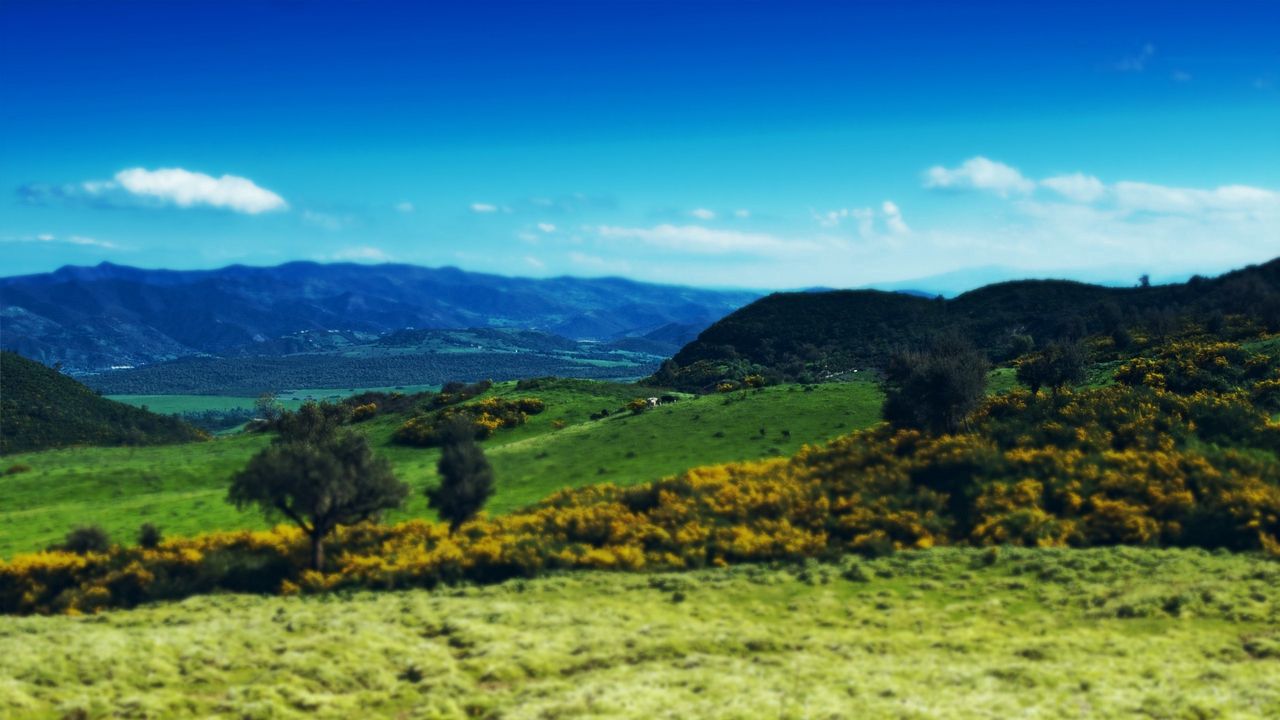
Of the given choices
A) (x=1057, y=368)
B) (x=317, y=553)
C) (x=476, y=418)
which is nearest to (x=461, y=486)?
(x=317, y=553)

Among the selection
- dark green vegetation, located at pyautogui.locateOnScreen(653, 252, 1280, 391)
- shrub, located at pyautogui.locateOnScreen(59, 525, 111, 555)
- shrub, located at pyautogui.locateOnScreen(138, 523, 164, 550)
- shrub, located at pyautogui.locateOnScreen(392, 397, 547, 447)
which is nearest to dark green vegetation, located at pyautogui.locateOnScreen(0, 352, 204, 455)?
shrub, located at pyautogui.locateOnScreen(392, 397, 547, 447)

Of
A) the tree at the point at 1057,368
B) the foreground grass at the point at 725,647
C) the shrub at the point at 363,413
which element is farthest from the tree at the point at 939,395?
the shrub at the point at 363,413

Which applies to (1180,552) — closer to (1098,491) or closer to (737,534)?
(1098,491)

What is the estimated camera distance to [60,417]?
135750 millimetres

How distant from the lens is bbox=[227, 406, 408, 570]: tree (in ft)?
119

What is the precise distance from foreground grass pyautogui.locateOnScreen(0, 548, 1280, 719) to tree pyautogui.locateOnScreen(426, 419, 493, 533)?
7321mm

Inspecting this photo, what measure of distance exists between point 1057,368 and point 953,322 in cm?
10910

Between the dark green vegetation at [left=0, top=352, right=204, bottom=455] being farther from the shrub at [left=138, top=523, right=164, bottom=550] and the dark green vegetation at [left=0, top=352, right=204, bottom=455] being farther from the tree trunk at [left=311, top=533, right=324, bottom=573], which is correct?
the tree trunk at [left=311, top=533, right=324, bottom=573]

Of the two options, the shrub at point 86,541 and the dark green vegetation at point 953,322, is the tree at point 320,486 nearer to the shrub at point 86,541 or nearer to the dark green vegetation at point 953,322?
the shrub at point 86,541

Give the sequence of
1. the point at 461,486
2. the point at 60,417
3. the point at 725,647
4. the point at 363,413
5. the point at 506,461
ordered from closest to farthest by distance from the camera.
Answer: the point at 725,647, the point at 461,486, the point at 506,461, the point at 363,413, the point at 60,417

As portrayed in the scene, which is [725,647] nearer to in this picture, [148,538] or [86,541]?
[148,538]

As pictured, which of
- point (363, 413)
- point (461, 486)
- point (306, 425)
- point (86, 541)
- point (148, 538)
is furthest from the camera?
point (363, 413)

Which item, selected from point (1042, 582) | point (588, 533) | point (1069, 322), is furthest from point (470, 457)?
point (1069, 322)

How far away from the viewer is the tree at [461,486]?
41.6 meters
